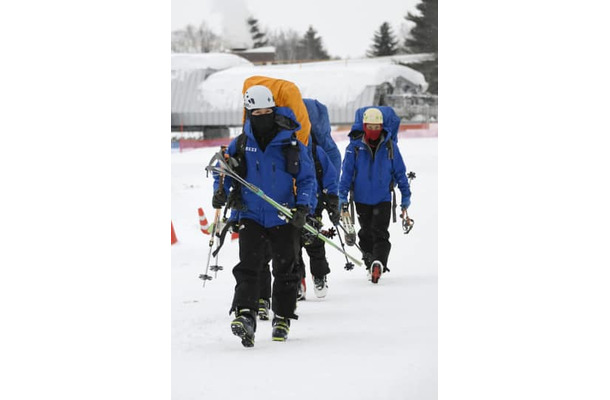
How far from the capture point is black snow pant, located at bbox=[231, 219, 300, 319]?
473cm

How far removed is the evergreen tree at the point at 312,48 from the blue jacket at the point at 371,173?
68 cm

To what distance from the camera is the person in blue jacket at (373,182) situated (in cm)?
499

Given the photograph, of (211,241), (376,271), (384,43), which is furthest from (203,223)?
(384,43)

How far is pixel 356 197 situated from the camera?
232 inches

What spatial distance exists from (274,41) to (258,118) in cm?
47

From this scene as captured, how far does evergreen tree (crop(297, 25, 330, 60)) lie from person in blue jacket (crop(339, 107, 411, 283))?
0.51 meters

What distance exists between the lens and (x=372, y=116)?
520 centimetres

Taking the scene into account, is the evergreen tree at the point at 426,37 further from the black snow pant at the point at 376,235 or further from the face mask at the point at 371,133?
the black snow pant at the point at 376,235

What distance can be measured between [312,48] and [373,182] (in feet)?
3.92

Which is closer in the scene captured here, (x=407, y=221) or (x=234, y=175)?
(x=234, y=175)

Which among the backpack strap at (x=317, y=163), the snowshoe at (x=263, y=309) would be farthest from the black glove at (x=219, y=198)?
the backpack strap at (x=317, y=163)

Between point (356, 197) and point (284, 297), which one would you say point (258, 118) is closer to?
point (284, 297)

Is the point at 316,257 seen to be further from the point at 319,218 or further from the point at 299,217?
the point at 299,217
